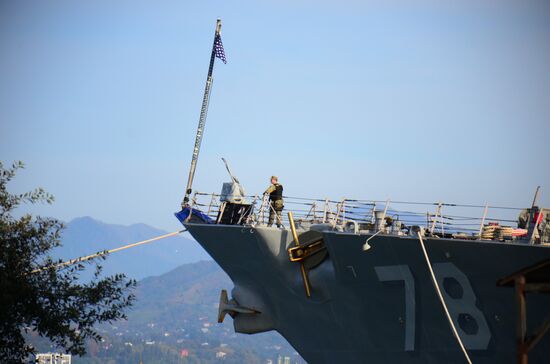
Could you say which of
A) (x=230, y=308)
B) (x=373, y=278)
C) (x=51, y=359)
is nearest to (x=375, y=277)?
(x=373, y=278)

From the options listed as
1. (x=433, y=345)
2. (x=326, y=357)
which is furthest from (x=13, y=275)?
(x=433, y=345)

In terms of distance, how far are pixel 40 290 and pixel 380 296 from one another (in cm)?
868

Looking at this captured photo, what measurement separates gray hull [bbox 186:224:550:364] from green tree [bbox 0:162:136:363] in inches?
151

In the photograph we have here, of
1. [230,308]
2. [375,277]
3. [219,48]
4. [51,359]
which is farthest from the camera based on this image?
[51,359]

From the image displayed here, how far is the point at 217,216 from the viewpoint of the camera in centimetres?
A: 3144

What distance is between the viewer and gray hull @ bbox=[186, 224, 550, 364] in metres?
23.5

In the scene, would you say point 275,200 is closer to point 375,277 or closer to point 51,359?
point 375,277

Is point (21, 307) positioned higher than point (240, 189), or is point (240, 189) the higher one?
point (240, 189)

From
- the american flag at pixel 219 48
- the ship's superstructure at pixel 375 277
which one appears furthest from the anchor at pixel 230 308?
the american flag at pixel 219 48

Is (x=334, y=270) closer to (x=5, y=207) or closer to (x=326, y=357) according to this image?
(x=326, y=357)

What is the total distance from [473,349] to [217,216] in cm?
971

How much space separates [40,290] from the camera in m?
28.2

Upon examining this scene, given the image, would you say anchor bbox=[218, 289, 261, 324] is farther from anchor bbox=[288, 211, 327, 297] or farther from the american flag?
the american flag

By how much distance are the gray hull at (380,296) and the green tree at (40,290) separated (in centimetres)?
384
